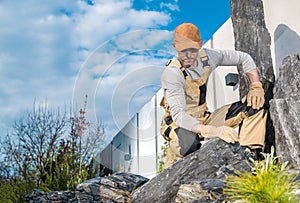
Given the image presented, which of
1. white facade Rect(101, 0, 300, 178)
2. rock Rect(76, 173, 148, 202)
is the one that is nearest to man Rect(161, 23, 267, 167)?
rock Rect(76, 173, 148, 202)

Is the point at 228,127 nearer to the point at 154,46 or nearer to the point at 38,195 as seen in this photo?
the point at 154,46

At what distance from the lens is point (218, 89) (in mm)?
7324

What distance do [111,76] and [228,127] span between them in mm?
1129

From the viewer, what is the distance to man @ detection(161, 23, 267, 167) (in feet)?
12.5

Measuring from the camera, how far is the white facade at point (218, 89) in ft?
18.0

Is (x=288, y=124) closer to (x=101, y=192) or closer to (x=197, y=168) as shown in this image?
(x=197, y=168)

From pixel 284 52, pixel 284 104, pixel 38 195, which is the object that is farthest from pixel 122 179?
pixel 284 52

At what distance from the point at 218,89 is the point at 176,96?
3639 mm

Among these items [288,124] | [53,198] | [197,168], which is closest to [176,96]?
[197,168]

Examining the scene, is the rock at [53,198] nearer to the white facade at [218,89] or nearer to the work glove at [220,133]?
the work glove at [220,133]

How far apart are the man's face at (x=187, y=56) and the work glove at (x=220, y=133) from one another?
530 mm

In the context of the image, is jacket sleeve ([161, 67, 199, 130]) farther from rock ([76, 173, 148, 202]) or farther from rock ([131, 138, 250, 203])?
rock ([76, 173, 148, 202])

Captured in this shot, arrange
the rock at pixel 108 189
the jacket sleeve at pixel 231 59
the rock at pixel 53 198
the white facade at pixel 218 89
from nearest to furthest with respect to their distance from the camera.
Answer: the jacket sleeve at pixel 231 59, the rock at pixel 108 189, the rock at pixel 53 198, the white facade at pixel 218 89

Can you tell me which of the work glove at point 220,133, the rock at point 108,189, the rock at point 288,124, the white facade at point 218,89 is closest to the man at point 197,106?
the work glove at point 220,133
